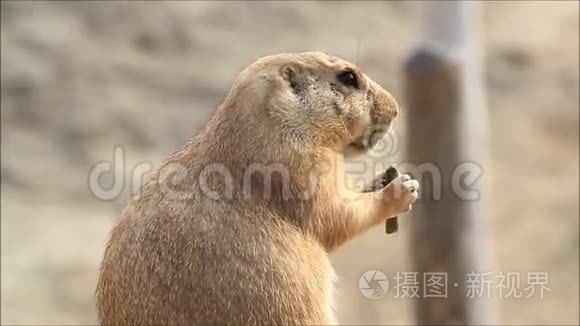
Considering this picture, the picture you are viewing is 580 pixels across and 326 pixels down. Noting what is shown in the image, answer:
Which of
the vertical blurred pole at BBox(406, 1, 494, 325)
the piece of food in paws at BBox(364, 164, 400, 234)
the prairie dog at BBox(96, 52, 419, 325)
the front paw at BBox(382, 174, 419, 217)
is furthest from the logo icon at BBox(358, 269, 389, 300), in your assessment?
the prairie dog at BBox(96, 52, 419, 325)

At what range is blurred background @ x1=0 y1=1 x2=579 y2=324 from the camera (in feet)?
21.1

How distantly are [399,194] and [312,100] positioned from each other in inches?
13.0

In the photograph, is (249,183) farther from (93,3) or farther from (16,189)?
(93,3)

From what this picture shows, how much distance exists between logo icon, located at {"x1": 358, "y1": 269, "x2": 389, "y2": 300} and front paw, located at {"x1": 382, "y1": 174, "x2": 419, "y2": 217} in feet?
7.67

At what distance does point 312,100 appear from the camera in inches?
97.7

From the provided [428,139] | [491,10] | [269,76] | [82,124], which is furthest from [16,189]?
[269,76]

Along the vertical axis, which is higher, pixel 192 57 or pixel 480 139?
pixel 192 57

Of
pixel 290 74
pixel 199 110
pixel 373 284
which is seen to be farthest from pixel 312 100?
pixel 199 110

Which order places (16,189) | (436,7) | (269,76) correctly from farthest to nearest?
(16,189) < (436,7) < (269,76)

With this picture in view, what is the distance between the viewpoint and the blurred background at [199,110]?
6.44 meters

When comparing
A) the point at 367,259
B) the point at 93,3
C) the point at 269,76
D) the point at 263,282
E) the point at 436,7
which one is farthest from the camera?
the point at 93,3

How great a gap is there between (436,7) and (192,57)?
3.71 m

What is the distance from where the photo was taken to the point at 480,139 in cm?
464

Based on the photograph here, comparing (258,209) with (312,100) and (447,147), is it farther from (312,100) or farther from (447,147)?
(447,147)
